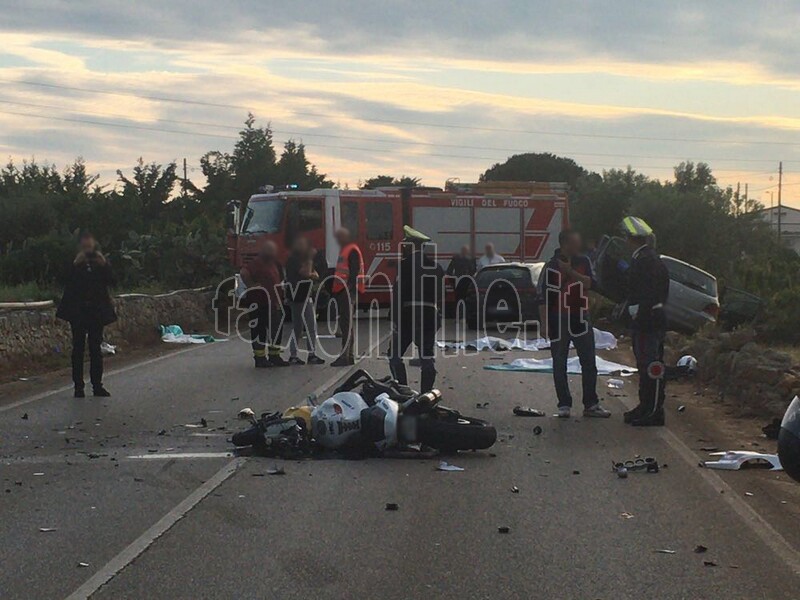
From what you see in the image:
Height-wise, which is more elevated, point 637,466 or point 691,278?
point 691,278

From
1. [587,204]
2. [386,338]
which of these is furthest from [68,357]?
[587,204]

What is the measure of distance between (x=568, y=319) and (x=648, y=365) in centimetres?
109

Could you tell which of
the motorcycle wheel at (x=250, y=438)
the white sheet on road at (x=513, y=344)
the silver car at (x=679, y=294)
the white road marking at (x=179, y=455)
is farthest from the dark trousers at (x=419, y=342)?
the silver car at (x=679, y=294)

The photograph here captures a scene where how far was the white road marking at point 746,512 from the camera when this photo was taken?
21.7 feet

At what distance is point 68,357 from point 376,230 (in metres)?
11.1

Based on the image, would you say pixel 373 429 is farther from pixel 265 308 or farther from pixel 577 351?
pixel 265 308

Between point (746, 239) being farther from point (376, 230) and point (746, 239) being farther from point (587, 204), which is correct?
point (376, 230)

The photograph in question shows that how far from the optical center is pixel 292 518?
7.37 metres

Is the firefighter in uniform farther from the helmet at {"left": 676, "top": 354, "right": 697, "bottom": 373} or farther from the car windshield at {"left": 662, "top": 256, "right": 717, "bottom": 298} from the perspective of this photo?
the car windshield at {"left": 662, "top": 256, "right": 717, "bottom": 298}

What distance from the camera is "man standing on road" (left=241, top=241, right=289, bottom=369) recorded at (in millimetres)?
16938

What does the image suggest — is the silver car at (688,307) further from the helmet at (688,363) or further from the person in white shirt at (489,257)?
the person in white shirt at (489,257)

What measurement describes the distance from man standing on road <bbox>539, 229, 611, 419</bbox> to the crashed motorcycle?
8.77 feet

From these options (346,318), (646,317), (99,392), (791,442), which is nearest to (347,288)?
(346,318)

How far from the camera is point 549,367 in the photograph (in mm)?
16688
